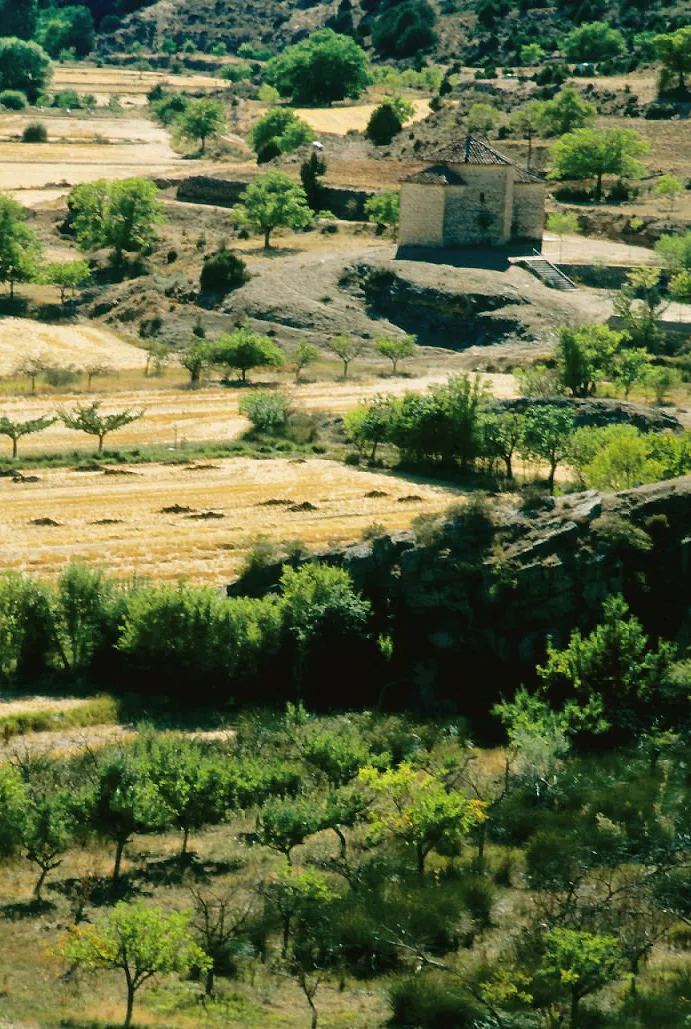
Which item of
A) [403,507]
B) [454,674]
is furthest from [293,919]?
[403,507]

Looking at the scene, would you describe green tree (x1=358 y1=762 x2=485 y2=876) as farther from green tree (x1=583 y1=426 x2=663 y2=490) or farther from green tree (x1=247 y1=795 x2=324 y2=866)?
green tree (x1=583 y1=426 x2=663 y2=490)

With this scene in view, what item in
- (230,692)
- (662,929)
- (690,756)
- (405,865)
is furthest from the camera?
(230,692)

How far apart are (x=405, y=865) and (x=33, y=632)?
14.3 metres

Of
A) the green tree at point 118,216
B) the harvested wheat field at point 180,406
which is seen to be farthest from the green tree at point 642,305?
the green tree at point 118,216

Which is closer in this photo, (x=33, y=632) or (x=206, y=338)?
(x=33, y=632)

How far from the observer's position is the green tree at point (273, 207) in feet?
319

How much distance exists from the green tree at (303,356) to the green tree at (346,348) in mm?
1060

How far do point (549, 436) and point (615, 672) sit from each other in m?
19.2

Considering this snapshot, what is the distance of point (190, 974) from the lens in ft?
86.6

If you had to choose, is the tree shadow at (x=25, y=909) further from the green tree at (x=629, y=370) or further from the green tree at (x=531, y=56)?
the green tree at (x=531, y=56)

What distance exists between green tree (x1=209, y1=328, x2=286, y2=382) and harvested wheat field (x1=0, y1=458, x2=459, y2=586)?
14037 millimetres

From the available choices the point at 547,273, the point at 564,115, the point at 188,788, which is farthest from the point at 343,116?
the point at 188,788

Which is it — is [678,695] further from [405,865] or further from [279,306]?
[279,306]

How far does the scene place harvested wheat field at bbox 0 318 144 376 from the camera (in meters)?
77.4
